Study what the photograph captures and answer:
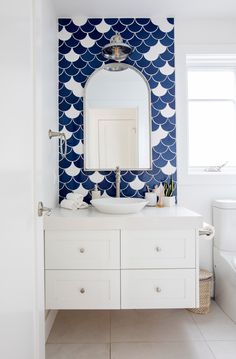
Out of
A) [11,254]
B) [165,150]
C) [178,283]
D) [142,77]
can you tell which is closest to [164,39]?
[142,77]

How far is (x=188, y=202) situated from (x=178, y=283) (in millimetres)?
862

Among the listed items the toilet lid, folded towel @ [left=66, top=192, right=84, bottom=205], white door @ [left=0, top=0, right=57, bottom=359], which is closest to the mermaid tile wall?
folded towel @ [left=66, top=192, right=84, bottom=205]

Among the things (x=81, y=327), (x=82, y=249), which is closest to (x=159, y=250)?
(x=82, y=249)

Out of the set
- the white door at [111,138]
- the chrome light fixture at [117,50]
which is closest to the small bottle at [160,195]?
the white door at [111,138]

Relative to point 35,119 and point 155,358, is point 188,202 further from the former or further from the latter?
point 35,119

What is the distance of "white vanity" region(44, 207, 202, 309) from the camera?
1.71 m

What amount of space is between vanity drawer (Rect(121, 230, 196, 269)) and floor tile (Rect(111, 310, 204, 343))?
565 mm

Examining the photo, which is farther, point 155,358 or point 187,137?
point 187,137

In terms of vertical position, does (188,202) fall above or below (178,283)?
above

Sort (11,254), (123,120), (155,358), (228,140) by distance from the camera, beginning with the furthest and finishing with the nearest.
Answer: (228,140), (123,120), (155,358), (11,254)

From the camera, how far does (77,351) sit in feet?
5.82

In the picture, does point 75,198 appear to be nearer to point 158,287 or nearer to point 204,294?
point 158,287

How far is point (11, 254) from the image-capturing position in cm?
86

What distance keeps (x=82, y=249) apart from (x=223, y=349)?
106cm
